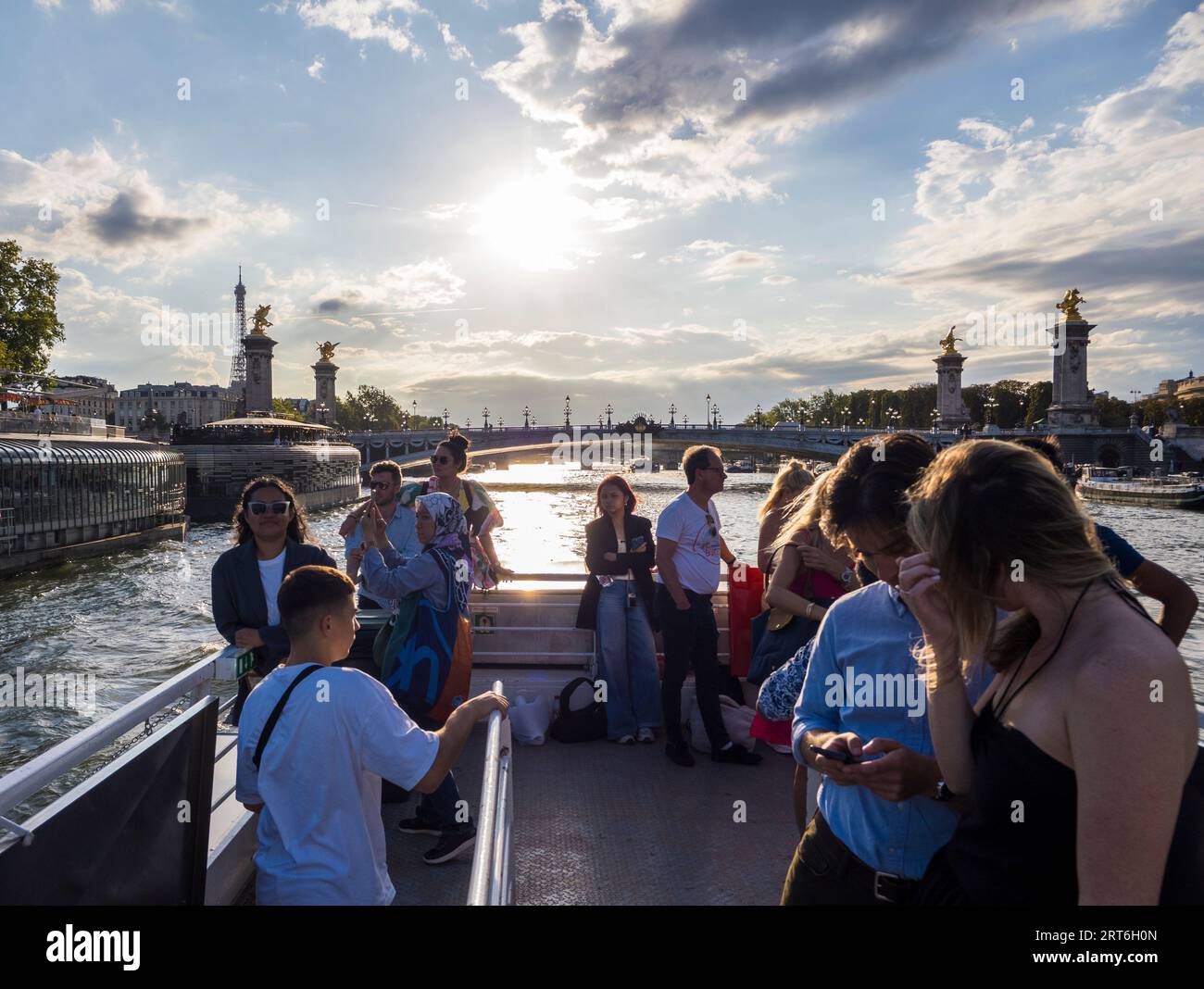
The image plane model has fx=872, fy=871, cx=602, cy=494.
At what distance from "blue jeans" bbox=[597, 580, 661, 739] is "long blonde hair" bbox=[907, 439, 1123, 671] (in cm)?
365

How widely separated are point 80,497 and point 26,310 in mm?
15642


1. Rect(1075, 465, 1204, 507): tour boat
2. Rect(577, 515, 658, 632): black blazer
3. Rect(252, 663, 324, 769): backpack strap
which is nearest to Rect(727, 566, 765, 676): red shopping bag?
Rect(577, 515, 658, 632): black blazer

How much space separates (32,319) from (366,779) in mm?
39268

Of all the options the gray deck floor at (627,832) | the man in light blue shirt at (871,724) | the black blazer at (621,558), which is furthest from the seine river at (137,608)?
the man in light blue shirt at (871,724)

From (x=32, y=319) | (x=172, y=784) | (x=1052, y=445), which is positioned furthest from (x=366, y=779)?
(x=32, y=319)

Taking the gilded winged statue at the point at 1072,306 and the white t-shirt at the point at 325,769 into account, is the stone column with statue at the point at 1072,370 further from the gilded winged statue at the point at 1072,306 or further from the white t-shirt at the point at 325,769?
the white t-shirt at the point at 325,769

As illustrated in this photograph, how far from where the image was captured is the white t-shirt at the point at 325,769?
2027 mm

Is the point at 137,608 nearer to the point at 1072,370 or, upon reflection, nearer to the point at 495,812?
the point at 495,812

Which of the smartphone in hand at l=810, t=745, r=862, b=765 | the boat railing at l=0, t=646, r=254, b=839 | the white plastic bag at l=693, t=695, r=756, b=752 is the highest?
the smartphone in hand at l=810, t=745, r=862, b=765

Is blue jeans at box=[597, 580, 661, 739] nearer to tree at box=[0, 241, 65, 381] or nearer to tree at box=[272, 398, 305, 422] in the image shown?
tree at box=[0, 241, 65, 381]

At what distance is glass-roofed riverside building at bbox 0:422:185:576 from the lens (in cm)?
2070

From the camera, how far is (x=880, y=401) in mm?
118375

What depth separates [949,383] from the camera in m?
80.9
